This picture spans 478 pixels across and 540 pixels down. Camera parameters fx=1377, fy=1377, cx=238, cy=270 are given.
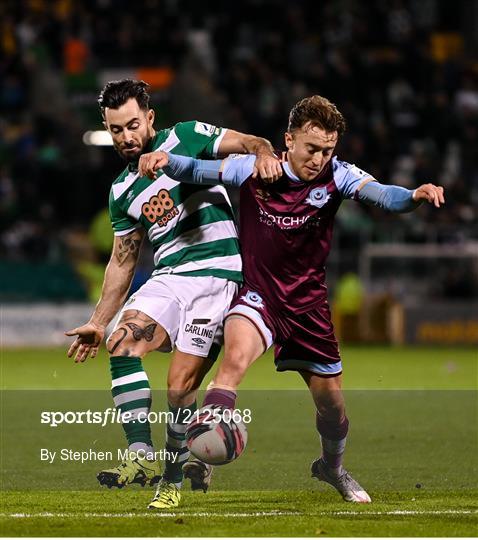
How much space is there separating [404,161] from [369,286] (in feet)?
8.60

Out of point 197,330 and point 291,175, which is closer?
point 291,175

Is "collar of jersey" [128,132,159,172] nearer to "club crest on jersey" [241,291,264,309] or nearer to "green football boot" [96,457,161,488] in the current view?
"club crest on jersey" [241,291,264,309]

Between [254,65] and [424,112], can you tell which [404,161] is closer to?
[424,112]

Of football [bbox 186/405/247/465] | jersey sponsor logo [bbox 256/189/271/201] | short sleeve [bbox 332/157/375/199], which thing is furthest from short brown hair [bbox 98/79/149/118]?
football [bbox 186/405/247/465]

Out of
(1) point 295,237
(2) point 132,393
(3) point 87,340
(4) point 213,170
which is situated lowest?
(2) point 132,393

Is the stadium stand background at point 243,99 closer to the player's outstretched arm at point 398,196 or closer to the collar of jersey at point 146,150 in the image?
the collar of jersey at point 146,150

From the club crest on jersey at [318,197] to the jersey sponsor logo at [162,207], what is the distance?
778mm

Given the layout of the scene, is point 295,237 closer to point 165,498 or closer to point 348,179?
point 348,179

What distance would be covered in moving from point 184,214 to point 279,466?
2142mm

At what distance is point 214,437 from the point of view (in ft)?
20.5

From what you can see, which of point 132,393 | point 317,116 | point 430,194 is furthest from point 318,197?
point 132,393

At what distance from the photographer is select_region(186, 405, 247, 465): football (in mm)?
6254

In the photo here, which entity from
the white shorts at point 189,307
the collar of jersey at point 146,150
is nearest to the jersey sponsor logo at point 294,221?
the white shorts at point 189,307

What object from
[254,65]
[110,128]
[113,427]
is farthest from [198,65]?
[110,128]
